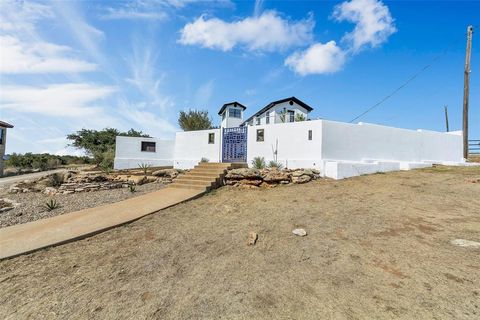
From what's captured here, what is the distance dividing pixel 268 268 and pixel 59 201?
31.2ft

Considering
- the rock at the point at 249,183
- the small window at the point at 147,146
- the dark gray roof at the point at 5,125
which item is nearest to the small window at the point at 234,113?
the small window at the point at 147,146

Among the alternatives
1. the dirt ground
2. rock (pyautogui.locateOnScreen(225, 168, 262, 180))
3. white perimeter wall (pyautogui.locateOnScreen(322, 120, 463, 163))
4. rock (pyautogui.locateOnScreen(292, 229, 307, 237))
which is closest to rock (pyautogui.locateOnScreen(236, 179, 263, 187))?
rock (pyautogui.locateOnScreen(225, 168, 262, 180))

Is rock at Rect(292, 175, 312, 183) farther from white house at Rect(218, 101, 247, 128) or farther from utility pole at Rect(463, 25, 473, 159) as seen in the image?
white house at Rect(218, 101, 247, 128)

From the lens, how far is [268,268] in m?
4.46

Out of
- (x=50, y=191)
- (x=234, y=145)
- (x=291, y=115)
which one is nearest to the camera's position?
(x=50, y=191)

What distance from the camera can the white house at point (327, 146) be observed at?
1227 cm

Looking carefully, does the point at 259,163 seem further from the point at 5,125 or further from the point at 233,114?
the point at 5,125

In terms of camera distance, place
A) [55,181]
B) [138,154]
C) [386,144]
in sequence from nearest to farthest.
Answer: [55,181], [386,144], [138,154]

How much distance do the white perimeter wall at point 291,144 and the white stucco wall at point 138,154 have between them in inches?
383

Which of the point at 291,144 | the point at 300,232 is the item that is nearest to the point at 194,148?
the point at 291,144

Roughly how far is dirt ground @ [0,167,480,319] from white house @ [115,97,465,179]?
497 centimetres

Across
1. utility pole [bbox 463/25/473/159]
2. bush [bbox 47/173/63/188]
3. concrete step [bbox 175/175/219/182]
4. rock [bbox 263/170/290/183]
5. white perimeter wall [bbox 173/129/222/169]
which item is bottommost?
bush [bbox 47/173/63/188]

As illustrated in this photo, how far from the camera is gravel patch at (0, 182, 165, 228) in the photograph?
7918 millimetres

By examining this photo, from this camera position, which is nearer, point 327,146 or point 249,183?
point 249,183
